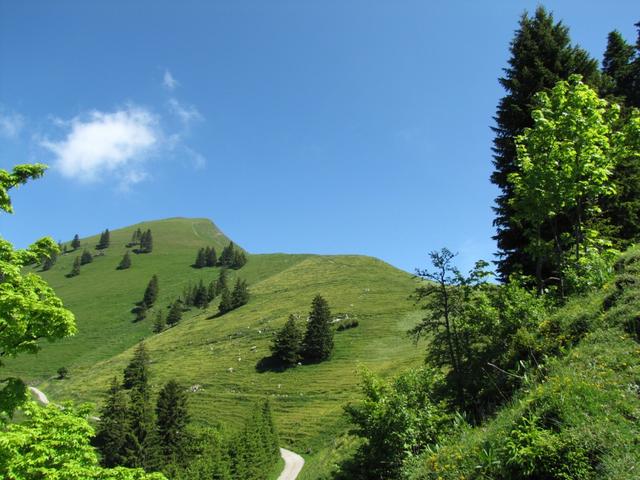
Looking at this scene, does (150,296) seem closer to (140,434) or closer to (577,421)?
(140,434)

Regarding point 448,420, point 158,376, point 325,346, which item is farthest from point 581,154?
point 158,376

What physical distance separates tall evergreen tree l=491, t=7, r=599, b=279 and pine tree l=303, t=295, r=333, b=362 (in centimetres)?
7286

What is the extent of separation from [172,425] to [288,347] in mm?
39665

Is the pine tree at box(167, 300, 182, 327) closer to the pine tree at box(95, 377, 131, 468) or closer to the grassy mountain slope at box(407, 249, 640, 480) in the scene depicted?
the pine tree at box(95, 377, 131, 468)

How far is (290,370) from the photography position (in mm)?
89188

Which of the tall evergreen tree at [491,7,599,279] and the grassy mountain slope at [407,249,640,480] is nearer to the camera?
the grassy mountain slope at [407,249,640,480]

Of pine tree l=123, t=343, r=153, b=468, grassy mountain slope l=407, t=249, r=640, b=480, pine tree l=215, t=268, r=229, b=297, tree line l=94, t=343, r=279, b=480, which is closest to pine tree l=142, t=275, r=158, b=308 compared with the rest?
pine tree l=215, t=268, r=229, b=297

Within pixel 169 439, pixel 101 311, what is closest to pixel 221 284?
pixel 101 311

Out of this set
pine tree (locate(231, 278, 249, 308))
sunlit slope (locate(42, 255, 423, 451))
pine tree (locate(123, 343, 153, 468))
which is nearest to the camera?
pine tree (locate(123, 343, 153, 468))

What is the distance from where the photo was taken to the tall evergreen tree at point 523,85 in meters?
23.9

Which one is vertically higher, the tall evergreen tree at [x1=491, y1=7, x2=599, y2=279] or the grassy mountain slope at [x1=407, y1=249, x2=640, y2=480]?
the tall evergreen tree at [x1=491, y1=7, x2=599, y2=279]

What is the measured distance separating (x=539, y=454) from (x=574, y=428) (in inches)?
29.9

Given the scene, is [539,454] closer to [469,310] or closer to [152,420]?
[469,310]

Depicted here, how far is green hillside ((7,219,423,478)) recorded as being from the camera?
73375 mm
